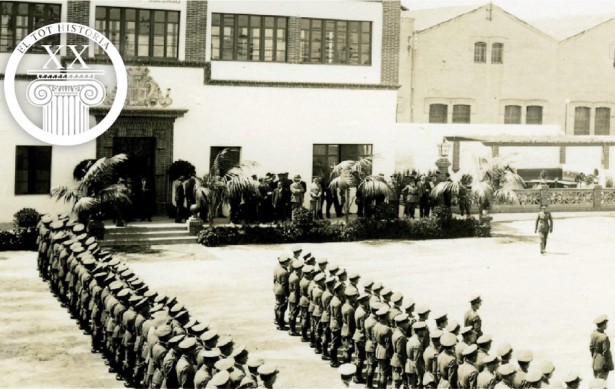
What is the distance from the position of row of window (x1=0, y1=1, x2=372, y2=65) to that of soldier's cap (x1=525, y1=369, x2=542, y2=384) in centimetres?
2040

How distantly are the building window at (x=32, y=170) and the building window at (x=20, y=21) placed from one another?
10.0ft

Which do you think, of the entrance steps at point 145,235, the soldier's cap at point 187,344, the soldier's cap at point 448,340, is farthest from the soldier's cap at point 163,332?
the entrance steps at point 145,235

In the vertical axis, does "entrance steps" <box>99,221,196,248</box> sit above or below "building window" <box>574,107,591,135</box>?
below

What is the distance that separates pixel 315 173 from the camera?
28781mm

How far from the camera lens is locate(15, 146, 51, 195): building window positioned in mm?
25823

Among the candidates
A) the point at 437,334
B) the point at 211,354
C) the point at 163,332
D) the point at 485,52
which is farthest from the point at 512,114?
the point at 211,354

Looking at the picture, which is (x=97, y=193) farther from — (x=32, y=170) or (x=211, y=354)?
(x=211, y=354)

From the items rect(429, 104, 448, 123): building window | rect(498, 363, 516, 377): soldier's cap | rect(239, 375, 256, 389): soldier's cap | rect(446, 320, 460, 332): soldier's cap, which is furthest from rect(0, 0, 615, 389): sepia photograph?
rect(429, 104, 448, 123): building window

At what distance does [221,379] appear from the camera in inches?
335

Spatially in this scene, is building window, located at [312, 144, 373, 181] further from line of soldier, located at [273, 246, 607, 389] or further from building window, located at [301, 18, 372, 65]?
line of soldier, located at [273, 246, 607, 389]

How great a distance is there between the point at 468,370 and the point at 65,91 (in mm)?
17273

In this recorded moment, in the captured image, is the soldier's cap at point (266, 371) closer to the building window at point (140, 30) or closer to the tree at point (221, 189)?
the tree at point (221, 189)

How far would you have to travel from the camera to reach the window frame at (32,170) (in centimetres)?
2580

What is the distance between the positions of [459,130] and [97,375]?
1056 inches
